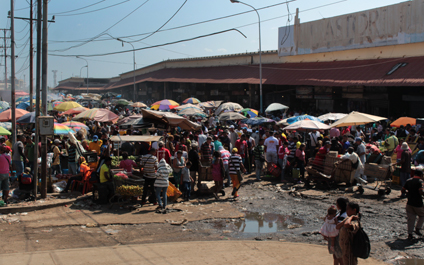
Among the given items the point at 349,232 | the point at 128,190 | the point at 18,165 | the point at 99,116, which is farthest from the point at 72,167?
the point at 349,232

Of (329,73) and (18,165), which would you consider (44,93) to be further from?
(329,73)

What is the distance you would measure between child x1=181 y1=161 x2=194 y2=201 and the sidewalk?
349 centimetres

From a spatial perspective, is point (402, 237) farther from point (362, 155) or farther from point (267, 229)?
point (362, 155)

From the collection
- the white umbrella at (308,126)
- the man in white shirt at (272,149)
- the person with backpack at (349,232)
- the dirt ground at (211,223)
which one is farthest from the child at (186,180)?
the person with backpack at (349,232)

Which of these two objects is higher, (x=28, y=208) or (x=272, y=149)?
(x=272, y=149)

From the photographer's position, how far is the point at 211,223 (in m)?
9.59

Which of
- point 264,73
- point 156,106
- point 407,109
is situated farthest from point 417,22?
point 156,106

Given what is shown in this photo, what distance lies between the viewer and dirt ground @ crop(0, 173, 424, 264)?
8102 millimetres

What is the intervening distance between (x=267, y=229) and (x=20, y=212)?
21.0 ft

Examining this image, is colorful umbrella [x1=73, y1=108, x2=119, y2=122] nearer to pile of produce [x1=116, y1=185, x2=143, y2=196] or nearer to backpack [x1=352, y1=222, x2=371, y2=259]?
pile of produce [x1=116, y1=185, x2=143, y2=196]

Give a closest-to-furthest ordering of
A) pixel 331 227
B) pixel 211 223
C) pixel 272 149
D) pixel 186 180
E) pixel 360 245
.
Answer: pixel 360 245
pixel 331 227
pixel 211 223
pixel 186 180
pixel 272 149

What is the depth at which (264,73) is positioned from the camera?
34906 millimetres

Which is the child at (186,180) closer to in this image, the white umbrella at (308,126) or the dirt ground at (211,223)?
the dirt ground at (211,223)

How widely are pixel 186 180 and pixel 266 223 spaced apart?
9.56 feet
